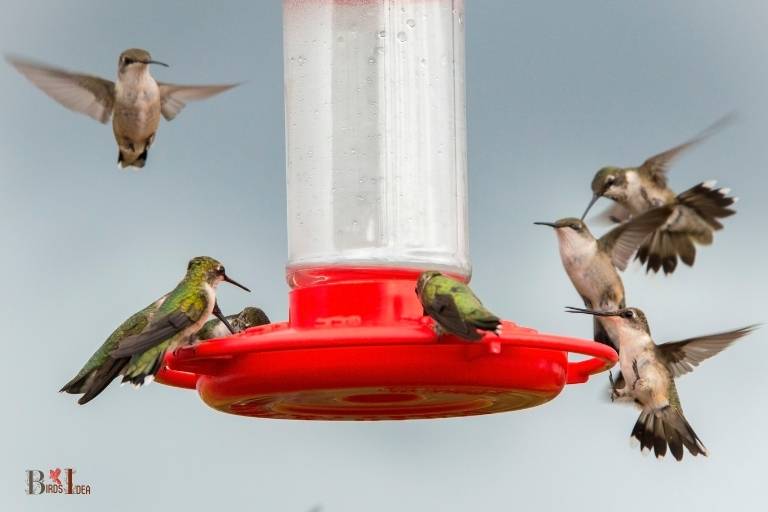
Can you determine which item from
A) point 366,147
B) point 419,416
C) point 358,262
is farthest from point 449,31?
point 419,416

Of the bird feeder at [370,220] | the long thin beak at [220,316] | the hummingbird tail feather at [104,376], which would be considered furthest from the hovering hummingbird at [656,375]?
the hummingbird tail feather at [104,376]

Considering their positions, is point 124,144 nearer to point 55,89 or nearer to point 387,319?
point 55,89

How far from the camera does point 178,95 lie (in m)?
11.4

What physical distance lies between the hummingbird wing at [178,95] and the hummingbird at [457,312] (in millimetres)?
5360

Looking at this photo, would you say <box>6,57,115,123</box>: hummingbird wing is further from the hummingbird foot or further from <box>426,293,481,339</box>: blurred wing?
<box>426,293,481,339</box>: blurred wing

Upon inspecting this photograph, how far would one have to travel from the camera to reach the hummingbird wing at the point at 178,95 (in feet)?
37.1

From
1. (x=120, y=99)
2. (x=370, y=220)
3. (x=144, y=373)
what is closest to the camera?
(x=144, y=373)

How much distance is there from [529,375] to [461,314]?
0.66 metres

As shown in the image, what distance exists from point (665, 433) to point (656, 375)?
42cm

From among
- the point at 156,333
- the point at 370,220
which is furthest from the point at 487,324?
the point at 156,333

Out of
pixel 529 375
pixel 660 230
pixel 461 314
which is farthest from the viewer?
pixel 660 230

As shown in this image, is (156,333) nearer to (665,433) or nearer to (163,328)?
(163,328)

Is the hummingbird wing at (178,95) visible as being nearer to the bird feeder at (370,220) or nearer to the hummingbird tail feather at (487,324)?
the bird feeder at (370,220)

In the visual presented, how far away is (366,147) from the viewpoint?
24.9 feet
